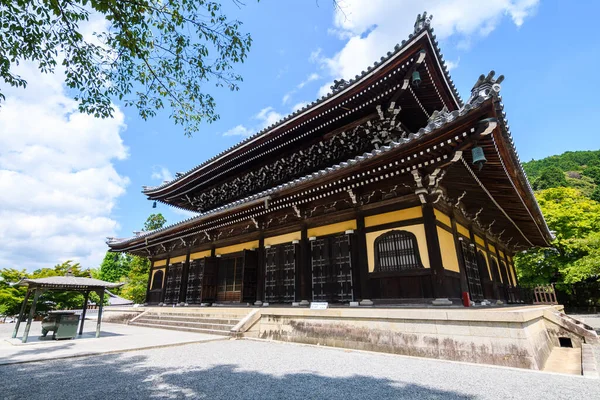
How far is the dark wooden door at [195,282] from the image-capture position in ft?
42.6

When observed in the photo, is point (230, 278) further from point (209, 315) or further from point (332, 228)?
point (332, 228)

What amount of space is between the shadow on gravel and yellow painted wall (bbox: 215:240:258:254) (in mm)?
6318

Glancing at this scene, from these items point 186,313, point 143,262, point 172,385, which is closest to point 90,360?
point 172,385

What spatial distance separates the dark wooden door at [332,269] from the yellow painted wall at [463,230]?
3.34 m

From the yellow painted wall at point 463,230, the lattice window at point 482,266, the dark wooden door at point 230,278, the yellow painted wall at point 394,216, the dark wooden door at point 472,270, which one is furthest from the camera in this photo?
→ the dark wooden door at point 230,278

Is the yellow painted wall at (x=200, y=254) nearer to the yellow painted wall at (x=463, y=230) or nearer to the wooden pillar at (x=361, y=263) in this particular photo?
the wooden pillar at (x=361, y=263)

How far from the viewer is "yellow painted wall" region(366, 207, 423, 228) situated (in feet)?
23.9

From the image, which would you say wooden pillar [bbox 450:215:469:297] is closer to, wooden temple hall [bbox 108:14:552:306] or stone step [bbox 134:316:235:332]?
wooden temple hall [bbox 108:14:552:306]

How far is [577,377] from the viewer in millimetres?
4422

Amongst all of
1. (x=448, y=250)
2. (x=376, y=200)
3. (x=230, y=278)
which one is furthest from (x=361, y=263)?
(x=230, y=278)

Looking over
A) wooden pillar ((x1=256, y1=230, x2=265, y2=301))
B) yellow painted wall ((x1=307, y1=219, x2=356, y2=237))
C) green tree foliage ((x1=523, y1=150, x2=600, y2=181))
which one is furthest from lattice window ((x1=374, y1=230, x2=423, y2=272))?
green tree foliage ((x1=523, y1=150, x2=600, y2=181))

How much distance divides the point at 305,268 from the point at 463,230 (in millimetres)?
5127

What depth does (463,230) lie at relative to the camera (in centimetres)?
918

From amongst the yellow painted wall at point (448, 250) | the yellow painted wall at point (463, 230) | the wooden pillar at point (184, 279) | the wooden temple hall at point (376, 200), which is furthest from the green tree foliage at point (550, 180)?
the wooden pillar at point (184, 279)
